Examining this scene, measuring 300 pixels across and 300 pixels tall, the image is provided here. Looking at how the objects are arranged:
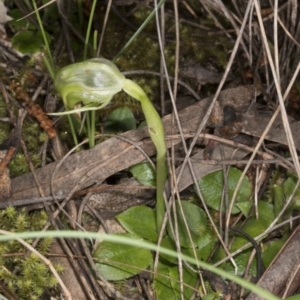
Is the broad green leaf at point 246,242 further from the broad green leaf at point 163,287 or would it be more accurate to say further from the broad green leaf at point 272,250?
the broad green leaf at point 163,287

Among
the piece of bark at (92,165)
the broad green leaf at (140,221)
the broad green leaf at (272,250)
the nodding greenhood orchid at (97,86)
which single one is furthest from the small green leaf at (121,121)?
the broad green leaf at (272,250)

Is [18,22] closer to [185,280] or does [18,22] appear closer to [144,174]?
[144,174]

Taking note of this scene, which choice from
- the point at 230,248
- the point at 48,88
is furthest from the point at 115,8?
the point at 230,248

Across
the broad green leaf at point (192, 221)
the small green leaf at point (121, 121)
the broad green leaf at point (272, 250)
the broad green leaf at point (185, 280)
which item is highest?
the small green leaf at point (121, 121)

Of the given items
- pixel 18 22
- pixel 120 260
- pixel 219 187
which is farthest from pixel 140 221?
pixel 18 22

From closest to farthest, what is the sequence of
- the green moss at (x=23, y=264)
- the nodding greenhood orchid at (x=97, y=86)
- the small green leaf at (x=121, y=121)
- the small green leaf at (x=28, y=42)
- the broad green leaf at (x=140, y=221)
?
1. the nodding greenhood orchid at (x=97, y=86)
2. the green moss at (x=23, y=264)
3. the broad green leaf at (x=140, y=221)
4. the small green leaf at (x=121, y=121)
5. the small green leaf at (x=28, y=42)
